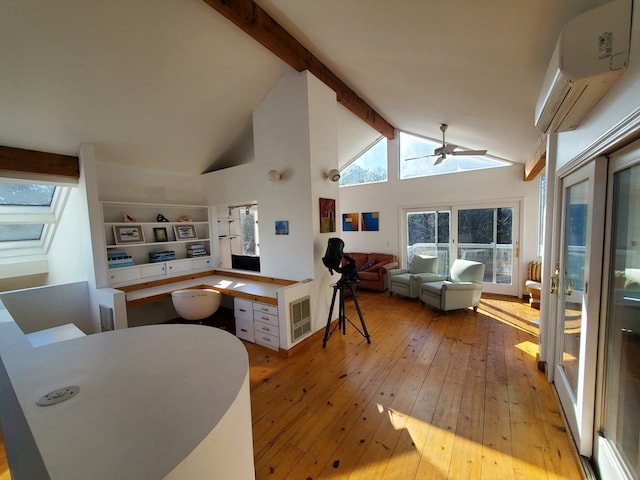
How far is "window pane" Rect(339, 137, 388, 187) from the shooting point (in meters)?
6.15

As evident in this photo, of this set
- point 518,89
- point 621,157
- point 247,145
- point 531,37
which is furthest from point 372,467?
point 247,145

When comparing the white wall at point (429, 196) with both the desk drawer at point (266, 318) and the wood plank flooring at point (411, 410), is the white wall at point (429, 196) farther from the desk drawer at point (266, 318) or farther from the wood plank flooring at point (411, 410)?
the wood plank flooring at point (411, 410)

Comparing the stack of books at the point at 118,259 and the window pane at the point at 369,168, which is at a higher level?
the window pane at the point at 369,168

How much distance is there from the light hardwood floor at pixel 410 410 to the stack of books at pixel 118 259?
6.88 ft

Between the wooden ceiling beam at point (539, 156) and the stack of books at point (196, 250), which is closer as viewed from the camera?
the wooden ceiling beam at point (539, 156)

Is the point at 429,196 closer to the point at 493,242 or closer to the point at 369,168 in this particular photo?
the point at 493,242

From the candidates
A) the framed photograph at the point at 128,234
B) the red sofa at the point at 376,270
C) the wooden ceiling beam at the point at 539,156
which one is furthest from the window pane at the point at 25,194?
the wooden ceiling beam at the point at 539,156

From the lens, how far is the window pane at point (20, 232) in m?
3.57

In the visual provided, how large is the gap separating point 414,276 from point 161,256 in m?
4.24

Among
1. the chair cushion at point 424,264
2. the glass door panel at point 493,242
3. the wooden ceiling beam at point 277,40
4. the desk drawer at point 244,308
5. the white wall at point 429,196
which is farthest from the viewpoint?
the chair cushion at point 424,264

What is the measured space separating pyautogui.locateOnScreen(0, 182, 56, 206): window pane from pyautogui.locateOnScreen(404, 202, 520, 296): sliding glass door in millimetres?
6281

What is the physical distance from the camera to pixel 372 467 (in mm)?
1641

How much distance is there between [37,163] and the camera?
2979 mm

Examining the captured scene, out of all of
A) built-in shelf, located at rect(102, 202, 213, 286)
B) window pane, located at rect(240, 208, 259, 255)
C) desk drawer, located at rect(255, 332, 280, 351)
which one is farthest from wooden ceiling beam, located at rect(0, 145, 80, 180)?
desk drawer, located at rect(255, 332, 280, 351)
